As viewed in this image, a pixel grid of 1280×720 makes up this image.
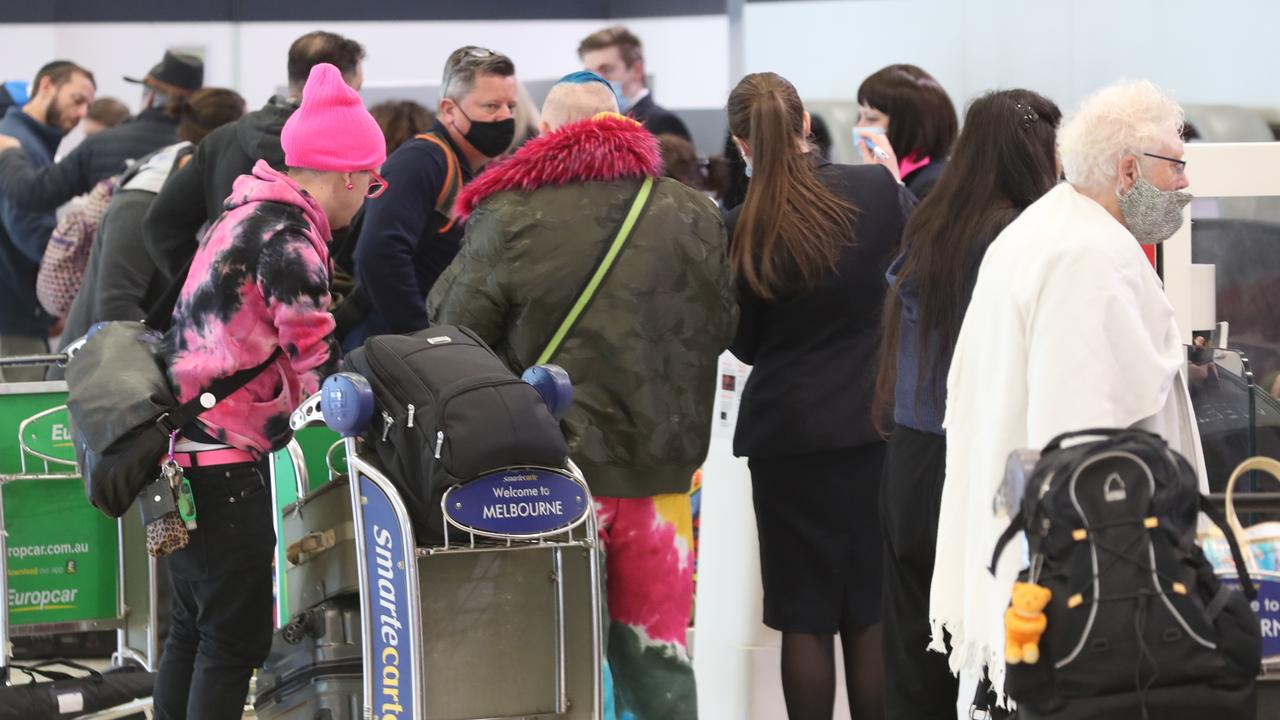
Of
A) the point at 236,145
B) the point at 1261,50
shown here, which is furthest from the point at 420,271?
the point at 1261,50

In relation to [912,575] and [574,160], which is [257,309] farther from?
[912,575]

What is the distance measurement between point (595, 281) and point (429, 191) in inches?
39.8

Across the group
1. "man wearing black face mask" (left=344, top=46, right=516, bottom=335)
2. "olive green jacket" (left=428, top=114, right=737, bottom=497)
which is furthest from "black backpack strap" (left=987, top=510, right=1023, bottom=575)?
"man wearing black face mask" (left=344, top=46, right=516, bottom=335)

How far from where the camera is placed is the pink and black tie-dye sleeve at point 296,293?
3396 millimetres

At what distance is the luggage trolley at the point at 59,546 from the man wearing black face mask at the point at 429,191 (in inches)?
32.7

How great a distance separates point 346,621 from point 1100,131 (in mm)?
1987

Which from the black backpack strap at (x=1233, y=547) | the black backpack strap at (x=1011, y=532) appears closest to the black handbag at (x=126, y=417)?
the black backpack strap at (x=1011, y=532)

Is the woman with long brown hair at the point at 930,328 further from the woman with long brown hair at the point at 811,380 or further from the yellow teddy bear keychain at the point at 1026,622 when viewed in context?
the yellow teddy bear keychain at the point at 1026,622

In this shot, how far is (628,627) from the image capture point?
3.72m

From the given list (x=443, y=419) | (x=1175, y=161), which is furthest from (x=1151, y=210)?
(x=443, y=419)

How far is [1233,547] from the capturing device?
262cm

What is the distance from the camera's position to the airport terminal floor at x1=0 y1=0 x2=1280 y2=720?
2.71 metres

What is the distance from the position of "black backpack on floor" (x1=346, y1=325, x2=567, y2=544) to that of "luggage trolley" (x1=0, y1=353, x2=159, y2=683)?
1.51 m

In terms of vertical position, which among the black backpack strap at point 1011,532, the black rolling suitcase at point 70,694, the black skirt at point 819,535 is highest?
the black backpack strap at point 1011,532
